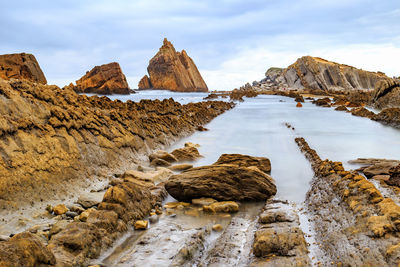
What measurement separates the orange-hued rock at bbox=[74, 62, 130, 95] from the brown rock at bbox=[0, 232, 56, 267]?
7493 cm

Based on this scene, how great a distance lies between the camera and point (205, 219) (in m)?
5.72

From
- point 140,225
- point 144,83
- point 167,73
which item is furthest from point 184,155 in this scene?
point 144,83

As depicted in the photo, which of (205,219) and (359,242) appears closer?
(359,242)

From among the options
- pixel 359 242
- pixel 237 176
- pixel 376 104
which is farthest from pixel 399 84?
pixel 359 242

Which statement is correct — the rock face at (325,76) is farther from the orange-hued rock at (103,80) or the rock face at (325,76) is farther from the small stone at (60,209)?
the small stone at (60,209)

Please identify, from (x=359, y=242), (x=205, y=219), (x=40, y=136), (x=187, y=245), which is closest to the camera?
(x=359, y=242)

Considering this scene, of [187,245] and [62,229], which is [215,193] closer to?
[187,245]

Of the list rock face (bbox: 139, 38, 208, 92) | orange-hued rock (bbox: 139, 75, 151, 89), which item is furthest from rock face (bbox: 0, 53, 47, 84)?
orange-hued rock (bbox: 139, 75, 151, 89)

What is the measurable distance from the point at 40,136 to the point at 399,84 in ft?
108

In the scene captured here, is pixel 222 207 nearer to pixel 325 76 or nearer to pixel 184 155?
pixel 184 155

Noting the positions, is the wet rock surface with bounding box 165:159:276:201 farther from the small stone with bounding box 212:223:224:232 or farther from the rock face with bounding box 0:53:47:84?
the rock face with bounding box 0:53:47:84

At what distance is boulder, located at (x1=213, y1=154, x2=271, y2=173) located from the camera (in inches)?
348

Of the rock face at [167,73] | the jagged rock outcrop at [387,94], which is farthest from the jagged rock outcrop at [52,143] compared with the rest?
the rock face at [167,73]

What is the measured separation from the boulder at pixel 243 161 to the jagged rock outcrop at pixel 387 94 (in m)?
23.9
